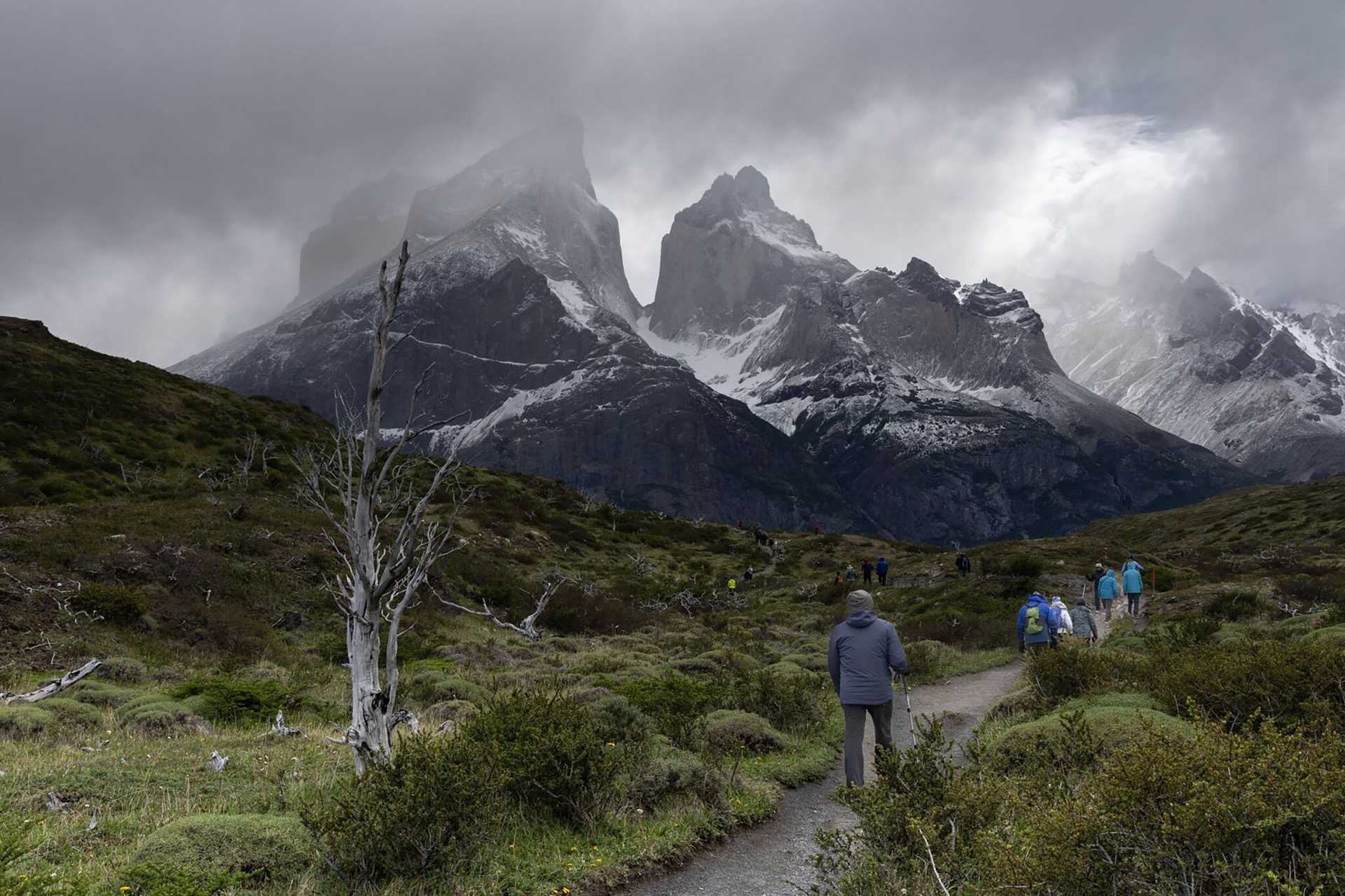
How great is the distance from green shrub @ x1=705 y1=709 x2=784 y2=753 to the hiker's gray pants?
9.04ft

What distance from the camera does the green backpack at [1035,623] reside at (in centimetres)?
1866

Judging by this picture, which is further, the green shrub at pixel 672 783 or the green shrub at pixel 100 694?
the green shrub at pixel 100 694

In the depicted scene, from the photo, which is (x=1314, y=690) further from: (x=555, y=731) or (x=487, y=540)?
(x=487, y=540)

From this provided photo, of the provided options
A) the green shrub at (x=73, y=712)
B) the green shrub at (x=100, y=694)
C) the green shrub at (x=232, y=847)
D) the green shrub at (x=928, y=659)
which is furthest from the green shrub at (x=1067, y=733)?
the green shrub at (x=100, y=694)

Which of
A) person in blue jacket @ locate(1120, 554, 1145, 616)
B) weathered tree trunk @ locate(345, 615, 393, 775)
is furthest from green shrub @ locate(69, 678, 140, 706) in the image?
person in blue jacket @ locate(1120, 554, 1145, 616)

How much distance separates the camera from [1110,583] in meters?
26.2

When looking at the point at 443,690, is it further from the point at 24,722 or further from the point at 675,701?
the point at 24,722

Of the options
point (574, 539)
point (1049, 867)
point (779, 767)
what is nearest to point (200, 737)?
point (779, 767)

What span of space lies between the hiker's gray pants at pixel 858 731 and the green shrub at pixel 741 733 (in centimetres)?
275

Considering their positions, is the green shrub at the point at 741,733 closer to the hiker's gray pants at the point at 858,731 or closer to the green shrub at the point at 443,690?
the hiker's gray pants at the point at 858,731

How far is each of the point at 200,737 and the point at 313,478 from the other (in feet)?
22.5

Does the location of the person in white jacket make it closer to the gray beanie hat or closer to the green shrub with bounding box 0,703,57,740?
the gray beanie hat

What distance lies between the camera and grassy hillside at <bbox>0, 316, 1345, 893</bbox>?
25.1ft

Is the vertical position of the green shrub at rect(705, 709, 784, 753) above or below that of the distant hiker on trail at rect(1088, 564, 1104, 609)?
above
